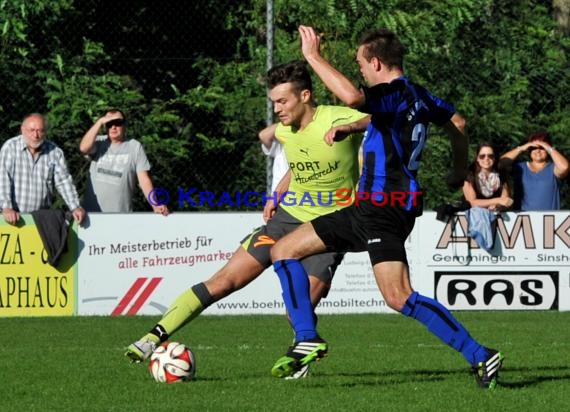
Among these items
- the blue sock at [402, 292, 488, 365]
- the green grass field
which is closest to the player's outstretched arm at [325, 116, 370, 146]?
the blue sock at [402, 292, 488, 365]

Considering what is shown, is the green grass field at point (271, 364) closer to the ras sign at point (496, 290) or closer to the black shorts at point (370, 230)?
the ras sign at point (496, 290)

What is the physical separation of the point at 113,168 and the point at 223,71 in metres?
3.63

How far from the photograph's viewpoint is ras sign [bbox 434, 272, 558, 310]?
46.8 ft

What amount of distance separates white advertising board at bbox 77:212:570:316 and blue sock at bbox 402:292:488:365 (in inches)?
258

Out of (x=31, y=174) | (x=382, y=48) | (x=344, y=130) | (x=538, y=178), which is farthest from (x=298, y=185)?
(x=538, y=178)

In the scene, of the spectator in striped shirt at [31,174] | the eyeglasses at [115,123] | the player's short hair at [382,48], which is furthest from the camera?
the eyeglasses at [115,123]

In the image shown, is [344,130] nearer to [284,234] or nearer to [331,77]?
[331,77]

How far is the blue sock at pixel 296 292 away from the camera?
785 centimetres

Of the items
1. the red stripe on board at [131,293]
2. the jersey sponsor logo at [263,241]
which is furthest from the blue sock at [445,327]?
the red stripe on board at [131,293]

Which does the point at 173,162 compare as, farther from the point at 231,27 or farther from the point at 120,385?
the point at 120,385

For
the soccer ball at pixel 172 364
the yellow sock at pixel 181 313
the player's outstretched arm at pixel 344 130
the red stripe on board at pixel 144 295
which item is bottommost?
A: the red stripe on board at pixel 144 295

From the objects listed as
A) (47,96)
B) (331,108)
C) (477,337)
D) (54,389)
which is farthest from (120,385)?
(47,96)

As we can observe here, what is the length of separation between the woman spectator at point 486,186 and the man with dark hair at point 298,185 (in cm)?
567

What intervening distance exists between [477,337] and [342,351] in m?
1.76
